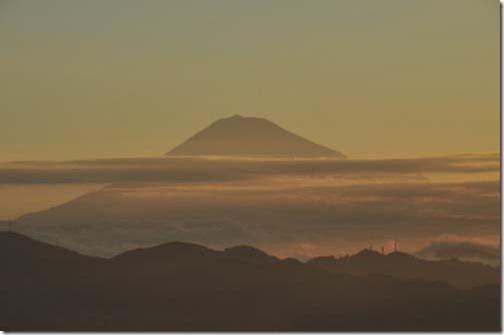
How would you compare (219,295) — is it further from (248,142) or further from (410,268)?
(410,268)

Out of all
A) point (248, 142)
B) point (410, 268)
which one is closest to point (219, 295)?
point (248, 142)

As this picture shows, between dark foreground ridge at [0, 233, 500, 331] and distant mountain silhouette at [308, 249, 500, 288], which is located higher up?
distant mountain silhouette at [308, 249, 500, 288]

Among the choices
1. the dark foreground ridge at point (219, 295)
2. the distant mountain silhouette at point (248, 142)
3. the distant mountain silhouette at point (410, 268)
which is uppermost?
the distant mountain silhouette at point (248, 142)

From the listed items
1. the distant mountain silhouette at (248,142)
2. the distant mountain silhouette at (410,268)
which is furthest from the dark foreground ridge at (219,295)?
the distant mountain silhouette at (248,142)

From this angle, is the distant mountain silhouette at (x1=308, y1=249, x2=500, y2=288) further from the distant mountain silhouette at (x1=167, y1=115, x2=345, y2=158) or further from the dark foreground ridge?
the distant mountain silhouette at (x1=167, y1=115, x2=345, y2=158)

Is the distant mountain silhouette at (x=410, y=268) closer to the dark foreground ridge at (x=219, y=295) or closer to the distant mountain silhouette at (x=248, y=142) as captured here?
the dark foreground ridge at (x=219, y=295)

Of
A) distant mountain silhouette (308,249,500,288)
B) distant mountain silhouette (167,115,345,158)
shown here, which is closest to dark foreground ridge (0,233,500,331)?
distant mountain silhouette (308,249,500,288)

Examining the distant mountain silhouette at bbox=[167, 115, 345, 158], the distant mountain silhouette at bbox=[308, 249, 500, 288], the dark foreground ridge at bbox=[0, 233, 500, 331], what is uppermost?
the distant mountain silhouette at bbox=[167, 115, 345, 158]
